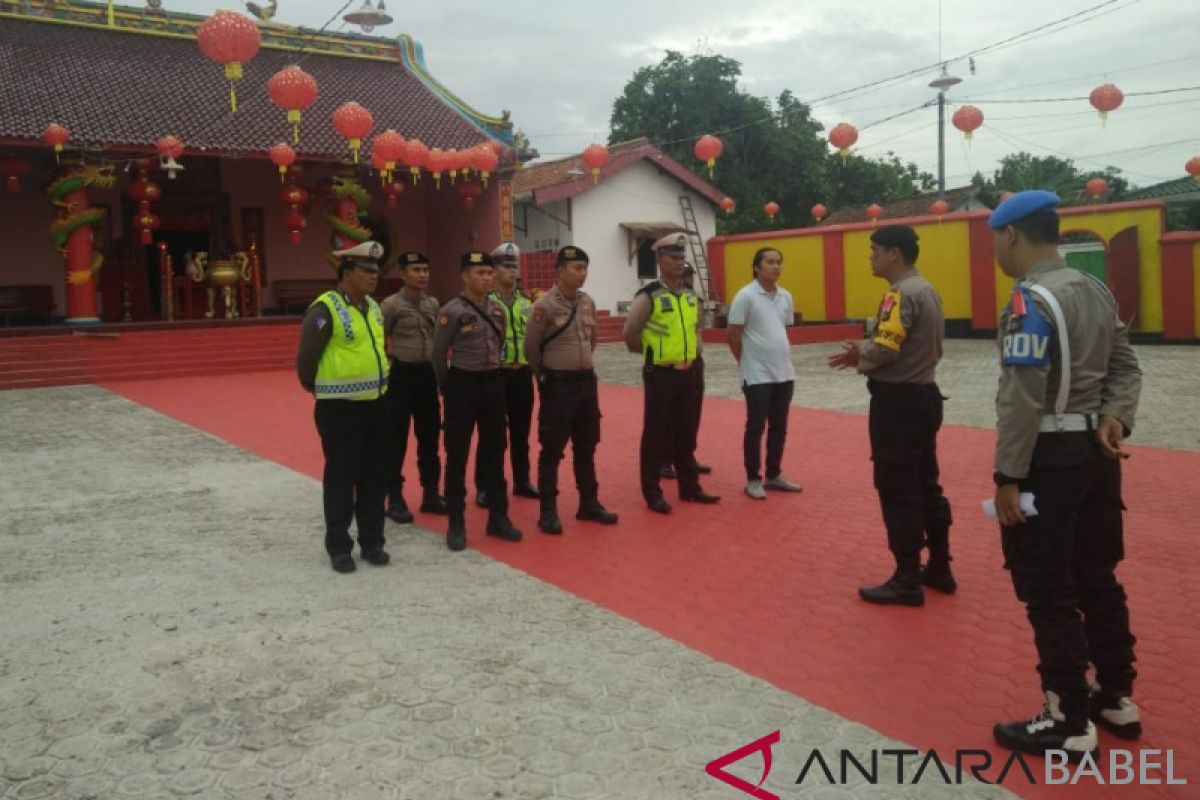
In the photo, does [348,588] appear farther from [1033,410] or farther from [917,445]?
[1033,410]

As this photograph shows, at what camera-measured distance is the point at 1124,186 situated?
37906mm

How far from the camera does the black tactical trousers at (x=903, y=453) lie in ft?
12.9

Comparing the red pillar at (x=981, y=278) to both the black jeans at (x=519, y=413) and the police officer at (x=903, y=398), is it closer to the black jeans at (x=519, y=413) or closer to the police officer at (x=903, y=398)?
the black jeans at (x=519, y=413)

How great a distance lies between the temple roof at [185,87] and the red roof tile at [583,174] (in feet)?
10.1

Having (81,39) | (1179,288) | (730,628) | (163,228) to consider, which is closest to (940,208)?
(1179,288)

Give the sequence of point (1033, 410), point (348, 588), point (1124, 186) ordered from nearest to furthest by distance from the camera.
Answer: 1. point (1033, 410)
2. point (348, 588)
3. point (1124, 186)

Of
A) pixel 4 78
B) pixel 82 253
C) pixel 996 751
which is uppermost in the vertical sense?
pixel 4 78

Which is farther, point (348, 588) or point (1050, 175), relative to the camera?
point (1050, 175)

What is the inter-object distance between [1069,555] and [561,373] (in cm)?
307

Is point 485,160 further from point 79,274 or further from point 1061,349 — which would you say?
point 1061,349

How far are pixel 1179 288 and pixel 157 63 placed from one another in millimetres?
20015

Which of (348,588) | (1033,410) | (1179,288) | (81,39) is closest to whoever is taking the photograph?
(1033,410)

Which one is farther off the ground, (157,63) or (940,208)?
(157,63)

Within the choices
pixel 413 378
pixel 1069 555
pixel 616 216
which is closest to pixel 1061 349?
pixel 1069 555
